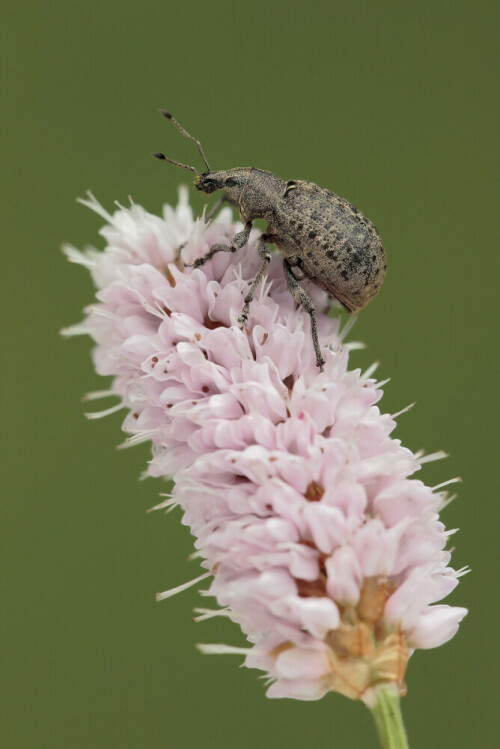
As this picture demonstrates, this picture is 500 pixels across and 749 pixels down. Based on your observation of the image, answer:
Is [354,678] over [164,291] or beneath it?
beneath

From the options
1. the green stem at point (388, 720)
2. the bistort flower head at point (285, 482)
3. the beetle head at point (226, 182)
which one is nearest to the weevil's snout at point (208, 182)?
the beetle head at point (226, 182)

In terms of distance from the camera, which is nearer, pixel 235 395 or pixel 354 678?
pixel 354 678

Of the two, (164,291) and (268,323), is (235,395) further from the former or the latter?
(164,291)

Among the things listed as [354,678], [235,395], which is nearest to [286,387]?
[235,395]

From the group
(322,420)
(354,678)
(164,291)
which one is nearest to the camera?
(354,678)

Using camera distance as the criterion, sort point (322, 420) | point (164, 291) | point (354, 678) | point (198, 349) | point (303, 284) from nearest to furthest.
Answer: point (354, 678)
point (322, 420)
point (198, 349)
point (164, 291)
point (303, 284)

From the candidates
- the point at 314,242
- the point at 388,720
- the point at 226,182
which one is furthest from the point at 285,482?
the point at 226,182

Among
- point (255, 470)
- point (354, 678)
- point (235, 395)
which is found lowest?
point (354, 678)
